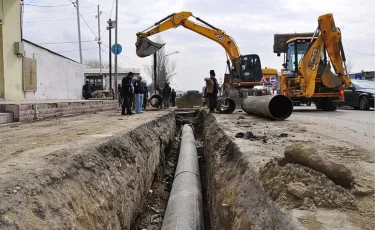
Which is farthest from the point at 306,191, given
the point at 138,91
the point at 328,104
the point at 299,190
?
the point at 328,104

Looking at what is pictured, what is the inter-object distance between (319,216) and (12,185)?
227 cm

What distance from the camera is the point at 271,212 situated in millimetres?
2623

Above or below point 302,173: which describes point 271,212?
below

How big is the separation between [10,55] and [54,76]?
5417 millimetres

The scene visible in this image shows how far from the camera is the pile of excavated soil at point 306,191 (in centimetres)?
246

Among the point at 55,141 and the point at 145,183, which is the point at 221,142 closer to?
the point at 145,183

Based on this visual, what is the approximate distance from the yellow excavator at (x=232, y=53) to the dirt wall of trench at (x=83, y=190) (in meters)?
10.6

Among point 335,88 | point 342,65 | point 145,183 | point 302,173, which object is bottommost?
point 145,183

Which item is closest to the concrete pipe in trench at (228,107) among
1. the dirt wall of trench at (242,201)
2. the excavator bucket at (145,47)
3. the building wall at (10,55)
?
the excavator bucket at (145,47)

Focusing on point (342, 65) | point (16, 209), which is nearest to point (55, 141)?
point (16, 209)

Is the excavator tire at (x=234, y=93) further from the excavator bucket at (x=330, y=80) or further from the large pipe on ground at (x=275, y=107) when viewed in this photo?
the large pipe on ground at (x=275, y=107)

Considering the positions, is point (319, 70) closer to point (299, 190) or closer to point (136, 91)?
point (136, 91)

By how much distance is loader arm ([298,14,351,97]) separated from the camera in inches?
482

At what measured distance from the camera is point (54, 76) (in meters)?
17.4
